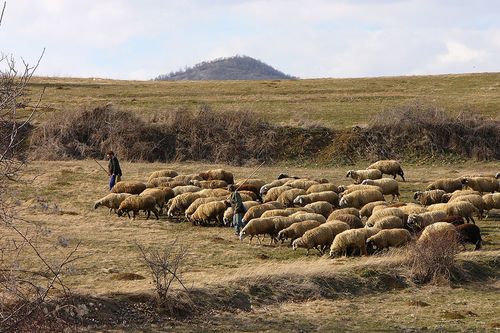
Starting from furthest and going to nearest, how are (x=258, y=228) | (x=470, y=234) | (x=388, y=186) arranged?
(x=388, y=186) → (x=258, y=228) → (x=470, y=234)

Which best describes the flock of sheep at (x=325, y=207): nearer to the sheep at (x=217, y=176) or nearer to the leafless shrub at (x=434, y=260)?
the sheep at (x=217, y=176)

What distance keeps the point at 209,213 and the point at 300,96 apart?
34.6 metres

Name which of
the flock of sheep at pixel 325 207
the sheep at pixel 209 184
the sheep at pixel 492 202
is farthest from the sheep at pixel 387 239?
the sheep at pixel 209 184

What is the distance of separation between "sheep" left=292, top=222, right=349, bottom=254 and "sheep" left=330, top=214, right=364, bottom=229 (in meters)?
1.11

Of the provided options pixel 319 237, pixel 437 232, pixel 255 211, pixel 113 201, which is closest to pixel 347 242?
pixel 319 237

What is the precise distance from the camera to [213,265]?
19828mm

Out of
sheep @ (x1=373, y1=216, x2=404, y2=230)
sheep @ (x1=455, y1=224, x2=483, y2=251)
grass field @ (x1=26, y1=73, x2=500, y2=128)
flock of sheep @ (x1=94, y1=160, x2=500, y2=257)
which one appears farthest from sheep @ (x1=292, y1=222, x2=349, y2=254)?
grass field @ (x1=26, y1=73, x2=500, y2=128)

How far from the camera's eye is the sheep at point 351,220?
23.1 metres

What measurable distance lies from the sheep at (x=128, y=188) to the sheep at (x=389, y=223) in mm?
10484

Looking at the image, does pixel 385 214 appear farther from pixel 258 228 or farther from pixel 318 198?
pixel 318 198

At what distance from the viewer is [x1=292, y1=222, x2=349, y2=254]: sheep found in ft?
70.7

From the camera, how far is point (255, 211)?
24.9m

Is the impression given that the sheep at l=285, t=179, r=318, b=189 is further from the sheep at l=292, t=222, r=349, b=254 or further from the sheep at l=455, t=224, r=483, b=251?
the sheep at l=455, t=224, r=483, b=251

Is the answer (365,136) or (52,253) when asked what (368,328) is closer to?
(52,253)
